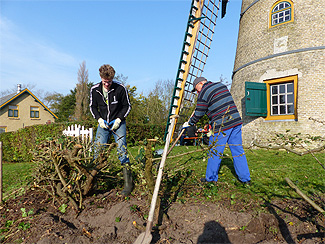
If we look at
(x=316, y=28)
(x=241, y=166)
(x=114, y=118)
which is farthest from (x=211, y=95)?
(x=316, y=28)

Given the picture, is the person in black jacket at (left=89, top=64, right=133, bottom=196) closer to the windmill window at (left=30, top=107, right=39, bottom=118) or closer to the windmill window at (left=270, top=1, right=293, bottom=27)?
the windmill window at (left=270, top=1, right=293, bottom=27)

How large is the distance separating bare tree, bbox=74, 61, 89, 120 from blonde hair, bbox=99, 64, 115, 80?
85.7 ft

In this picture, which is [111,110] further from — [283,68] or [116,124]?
[283,68]

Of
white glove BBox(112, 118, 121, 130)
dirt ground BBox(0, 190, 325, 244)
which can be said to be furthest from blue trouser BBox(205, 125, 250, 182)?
white glove BBox(112, 118, 121, 130)

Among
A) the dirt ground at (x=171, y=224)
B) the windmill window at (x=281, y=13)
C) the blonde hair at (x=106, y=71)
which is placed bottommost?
the dirt ground at (x=171, y=224)

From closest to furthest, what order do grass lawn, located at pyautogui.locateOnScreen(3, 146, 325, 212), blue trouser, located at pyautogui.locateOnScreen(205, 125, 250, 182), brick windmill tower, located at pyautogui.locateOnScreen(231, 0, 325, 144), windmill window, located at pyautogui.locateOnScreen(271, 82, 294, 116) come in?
grass lawn, located at pyautogui.locateOnScreen(3, 146, 325, 212)
blue trouser, located at pyautogui.locateOnScreen(205, 125, 250, 182)
brick windmill tower, located at pyautogui.locateOnScreen(231, 0, 325, 144)
windmill window, located at pyautogui.locateOnScreen(271, 82, 294, 116)

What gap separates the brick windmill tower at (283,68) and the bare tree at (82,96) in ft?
74.5

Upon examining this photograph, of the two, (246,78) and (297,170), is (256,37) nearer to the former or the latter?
(246,78)

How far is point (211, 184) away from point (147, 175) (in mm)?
1370

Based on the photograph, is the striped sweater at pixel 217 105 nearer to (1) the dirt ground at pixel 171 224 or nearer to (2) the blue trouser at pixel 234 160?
(2) the blue trouser at pixel 234 160

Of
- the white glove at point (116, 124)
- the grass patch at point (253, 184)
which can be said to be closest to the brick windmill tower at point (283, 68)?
the grass patch at point (253, 184)

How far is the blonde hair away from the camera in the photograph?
10.9 feet

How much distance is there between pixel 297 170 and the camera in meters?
4.72

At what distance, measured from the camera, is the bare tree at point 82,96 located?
93.9ft
